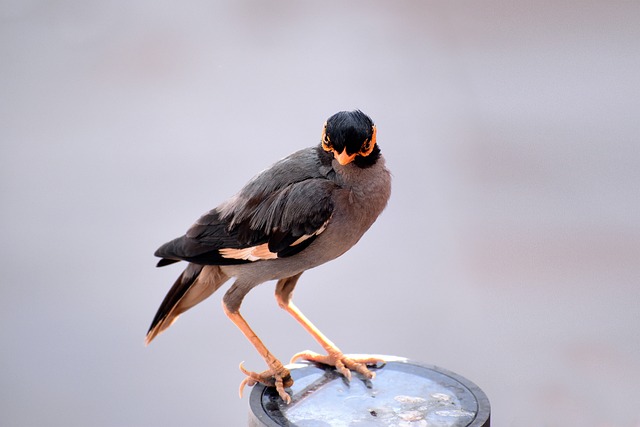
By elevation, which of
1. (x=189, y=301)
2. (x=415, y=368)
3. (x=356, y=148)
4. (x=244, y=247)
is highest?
(x=356, y=148)

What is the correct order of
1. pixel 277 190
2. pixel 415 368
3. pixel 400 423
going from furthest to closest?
pixel 415 368
pixel 277 190
pixel 400 423

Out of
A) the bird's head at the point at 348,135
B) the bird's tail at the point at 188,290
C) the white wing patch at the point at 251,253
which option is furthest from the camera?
the bird's tail at the point at 188,290

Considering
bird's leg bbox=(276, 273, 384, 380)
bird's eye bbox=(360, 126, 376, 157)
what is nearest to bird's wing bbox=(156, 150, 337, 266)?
bird's eye bbox=(360, 126, 376, 157)

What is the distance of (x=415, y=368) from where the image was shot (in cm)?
188

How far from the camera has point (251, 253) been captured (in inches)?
67.9

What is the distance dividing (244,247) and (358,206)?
272 mm

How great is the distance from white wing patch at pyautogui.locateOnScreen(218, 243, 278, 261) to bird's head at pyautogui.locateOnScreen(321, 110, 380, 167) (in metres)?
0.26

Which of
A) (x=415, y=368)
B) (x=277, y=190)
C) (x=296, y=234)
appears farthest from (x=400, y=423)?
(x=277, y=190)

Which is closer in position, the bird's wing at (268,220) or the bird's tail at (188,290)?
the bird's wing at (268,220)

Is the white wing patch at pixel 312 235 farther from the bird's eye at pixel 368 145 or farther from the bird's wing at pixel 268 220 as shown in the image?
the bird's eye at pixel 368 145

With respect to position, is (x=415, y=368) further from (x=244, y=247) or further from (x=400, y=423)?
(x=244, y=247)

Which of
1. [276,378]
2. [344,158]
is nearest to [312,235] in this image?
[344,158]

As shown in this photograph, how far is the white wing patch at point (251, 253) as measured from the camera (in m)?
1.71

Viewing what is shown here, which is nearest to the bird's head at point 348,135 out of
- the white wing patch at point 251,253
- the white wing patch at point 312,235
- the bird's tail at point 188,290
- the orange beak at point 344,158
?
the orange beak at point 344,158
